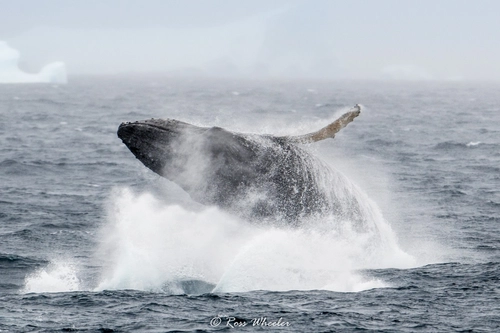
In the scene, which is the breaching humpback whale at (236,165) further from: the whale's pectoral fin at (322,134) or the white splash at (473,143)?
the white splash at (473,143)

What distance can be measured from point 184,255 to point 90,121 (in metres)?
45.0

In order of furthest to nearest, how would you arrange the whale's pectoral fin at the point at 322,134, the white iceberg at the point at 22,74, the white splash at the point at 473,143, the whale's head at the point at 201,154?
the white iceberg at the point at 22,74 → the white splash at the point at 473,143 → the whale's pectoral fin at the point at 322,134 → the whale's head at the point at 201,154

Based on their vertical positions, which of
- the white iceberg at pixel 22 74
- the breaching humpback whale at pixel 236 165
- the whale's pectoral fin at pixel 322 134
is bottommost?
the white iceberg at pixel 22 74

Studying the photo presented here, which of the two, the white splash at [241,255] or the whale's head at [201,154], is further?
the white splash at [241,255]

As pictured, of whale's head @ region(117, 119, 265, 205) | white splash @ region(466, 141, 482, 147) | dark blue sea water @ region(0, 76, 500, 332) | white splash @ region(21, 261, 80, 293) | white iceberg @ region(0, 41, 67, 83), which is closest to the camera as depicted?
dark blue sea water @ region(0, 76, 500, 332)

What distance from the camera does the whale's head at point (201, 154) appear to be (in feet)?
49.2

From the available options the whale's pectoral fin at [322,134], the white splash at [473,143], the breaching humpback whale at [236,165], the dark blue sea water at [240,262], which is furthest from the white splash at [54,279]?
the white splash at [473,143]

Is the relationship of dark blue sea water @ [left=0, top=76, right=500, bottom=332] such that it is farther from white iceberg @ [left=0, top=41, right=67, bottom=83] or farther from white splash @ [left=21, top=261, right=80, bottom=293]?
white iceberg @ [left=0, top=41, right=67, bottom=83]

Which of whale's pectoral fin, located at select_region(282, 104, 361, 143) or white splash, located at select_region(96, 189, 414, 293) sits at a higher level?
whale's pectoral fin, located at select_region(282, 104, 361, 143)

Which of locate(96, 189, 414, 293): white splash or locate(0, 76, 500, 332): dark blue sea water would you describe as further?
locate(96, 189, 414, 293): white splash

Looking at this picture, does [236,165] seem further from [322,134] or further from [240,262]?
[240,262]

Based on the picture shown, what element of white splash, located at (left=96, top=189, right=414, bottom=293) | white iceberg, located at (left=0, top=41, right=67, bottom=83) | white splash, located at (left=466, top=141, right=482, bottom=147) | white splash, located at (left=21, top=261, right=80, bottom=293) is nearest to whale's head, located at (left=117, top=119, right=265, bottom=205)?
white splash, located at (left=96, top=189, right=414, bottom=293)

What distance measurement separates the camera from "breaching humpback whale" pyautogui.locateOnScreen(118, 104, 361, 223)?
15.0 m

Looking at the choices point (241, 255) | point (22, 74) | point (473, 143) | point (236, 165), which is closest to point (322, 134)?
point (236, 165)
